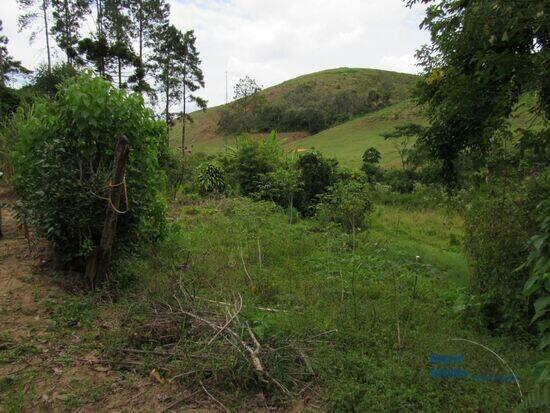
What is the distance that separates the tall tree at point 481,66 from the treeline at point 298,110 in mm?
30643

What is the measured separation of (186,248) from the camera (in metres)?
7.11

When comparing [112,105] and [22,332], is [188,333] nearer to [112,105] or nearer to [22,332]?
[22,332]

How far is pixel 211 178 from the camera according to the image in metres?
14.6

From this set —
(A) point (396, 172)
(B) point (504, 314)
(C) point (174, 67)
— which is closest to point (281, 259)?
(B) point (504, 314)

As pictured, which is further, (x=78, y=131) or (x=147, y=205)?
(x=147, y=205)

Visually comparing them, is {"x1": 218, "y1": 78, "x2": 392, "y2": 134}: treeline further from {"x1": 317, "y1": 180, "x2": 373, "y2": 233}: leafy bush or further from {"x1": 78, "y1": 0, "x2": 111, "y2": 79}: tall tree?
{"x1": 317, "y1": 180, "x2": 373, "y2": 233}: leafy bush

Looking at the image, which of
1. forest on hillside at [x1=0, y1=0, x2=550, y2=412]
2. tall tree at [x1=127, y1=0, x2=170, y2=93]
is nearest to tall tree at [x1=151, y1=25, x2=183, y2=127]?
tall tree at [x1=127, y1=0, x2=170, y2=93]

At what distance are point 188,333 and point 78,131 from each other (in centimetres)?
287

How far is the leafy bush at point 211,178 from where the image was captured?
14.4 metres

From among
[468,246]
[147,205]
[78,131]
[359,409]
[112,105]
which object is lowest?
[359,409]

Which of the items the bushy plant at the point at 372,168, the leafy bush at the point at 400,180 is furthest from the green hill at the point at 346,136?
the leafy bush at the point at 400,180

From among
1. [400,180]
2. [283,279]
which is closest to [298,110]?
[400,180]

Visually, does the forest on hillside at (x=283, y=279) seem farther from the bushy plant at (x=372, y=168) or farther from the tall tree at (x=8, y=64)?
the tall tree at (x=8, y=64)

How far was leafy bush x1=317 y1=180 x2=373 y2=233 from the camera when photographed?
9.85 metres
